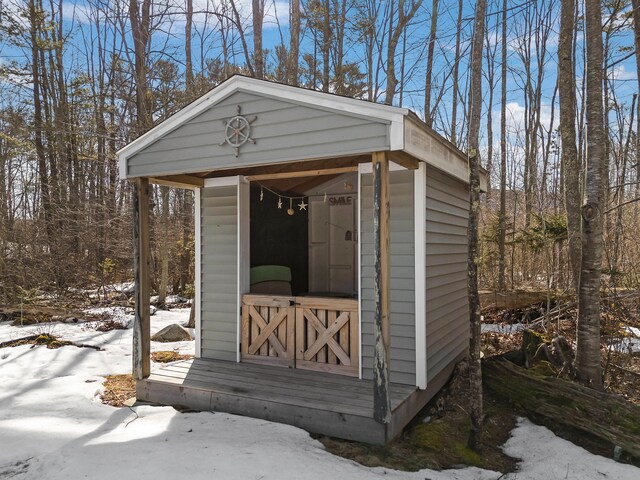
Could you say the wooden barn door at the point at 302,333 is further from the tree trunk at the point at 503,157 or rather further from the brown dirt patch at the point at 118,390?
the tree trunk at the point at 503,157

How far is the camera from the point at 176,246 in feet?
35.4

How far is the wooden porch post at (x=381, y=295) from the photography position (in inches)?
126

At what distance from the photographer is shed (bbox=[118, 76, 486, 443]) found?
331 cm

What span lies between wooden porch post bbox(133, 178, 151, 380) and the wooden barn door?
1.05 meters

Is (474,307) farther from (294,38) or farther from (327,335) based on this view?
(294,38)

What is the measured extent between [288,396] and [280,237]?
2363mm

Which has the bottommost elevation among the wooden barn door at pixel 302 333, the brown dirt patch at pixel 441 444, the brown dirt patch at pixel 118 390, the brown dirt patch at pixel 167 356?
the brown dirt patch at pixel 441 444

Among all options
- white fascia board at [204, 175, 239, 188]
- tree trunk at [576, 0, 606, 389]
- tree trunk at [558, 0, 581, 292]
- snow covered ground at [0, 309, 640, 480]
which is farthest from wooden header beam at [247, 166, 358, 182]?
tree trunk at [558, 0, 581, 292]

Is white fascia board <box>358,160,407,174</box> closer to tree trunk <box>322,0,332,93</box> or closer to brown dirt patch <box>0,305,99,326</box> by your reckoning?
brown dirt patch <box>0,305,99,326</box>

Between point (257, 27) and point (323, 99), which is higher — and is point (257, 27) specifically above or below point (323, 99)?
above

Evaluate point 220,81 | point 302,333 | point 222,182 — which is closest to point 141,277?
point 222,182

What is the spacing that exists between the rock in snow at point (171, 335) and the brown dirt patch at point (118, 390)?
5.62 feet

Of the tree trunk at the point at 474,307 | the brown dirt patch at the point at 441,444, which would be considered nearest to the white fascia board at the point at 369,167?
the tree trunk at the point at 474,307

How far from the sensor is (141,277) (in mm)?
4188
